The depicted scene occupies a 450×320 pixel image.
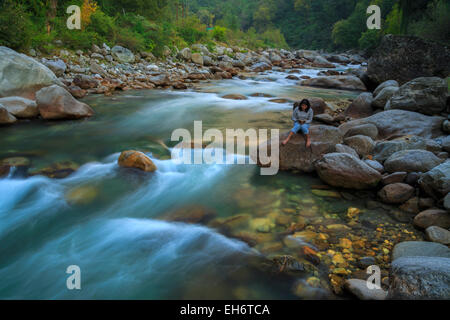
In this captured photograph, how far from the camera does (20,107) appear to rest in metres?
7.45

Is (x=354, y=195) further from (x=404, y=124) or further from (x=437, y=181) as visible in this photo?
(x=404, y=124)

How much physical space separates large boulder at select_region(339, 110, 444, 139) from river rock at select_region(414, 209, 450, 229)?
10.2 feet

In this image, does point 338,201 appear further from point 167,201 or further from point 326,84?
point 326,84

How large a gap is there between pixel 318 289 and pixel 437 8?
2314 cm

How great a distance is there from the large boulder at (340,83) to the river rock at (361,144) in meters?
10.4

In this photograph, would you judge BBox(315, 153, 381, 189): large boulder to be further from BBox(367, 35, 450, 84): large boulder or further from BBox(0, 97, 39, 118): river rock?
BBox(367, 35, 450, 84): large boulder

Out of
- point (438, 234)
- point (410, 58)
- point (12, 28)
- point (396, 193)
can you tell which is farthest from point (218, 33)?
point (438, 234)

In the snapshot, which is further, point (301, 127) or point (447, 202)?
point (301, 127)

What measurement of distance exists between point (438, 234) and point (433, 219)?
0.33m

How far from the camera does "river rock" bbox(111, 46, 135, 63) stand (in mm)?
15852

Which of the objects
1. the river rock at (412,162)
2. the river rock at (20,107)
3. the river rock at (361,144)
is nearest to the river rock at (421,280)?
the river rock at (412,162)

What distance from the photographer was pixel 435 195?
3.69 meters

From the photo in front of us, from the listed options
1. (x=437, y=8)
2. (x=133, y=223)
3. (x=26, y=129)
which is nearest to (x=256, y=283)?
(x=133, y=223)
